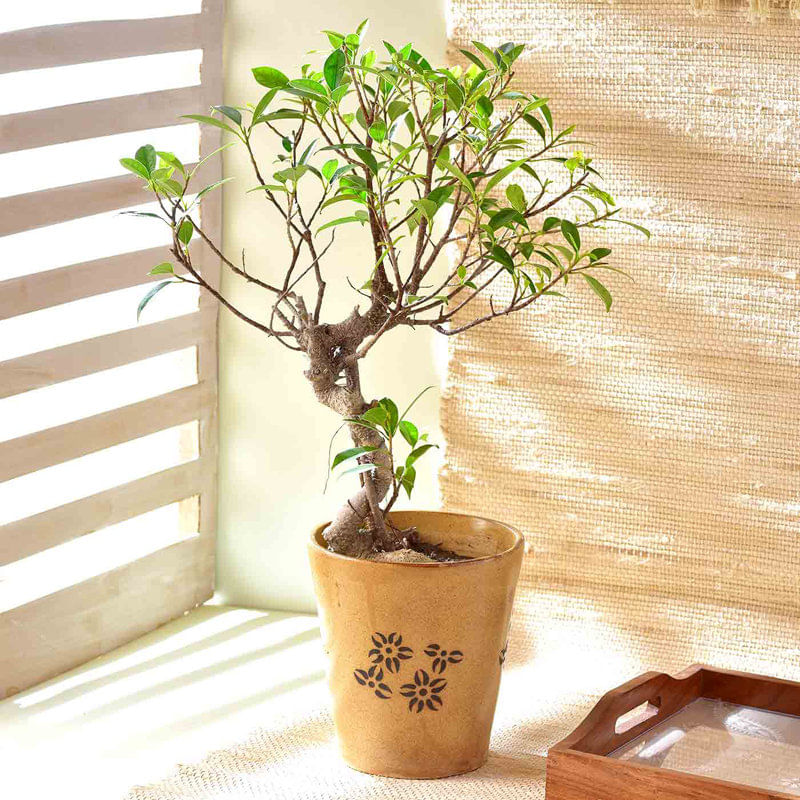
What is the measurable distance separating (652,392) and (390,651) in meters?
0.50

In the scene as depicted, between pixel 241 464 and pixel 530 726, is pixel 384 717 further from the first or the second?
pixel 241 464

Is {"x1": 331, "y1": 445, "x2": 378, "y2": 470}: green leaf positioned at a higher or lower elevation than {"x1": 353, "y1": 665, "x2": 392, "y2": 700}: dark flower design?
higher

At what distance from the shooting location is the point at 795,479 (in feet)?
4.60

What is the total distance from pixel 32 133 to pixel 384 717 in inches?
29.9

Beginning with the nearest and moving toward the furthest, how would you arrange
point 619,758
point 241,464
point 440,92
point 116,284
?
point 619,758 < point 440,92 < point 116,284 < point 241,464

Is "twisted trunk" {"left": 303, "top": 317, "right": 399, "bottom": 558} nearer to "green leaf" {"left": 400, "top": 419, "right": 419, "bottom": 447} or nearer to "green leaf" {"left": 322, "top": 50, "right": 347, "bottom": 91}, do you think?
"green leaf" {"left": 400, "top": 419, "right": 419, "bottom": 447}

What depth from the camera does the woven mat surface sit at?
1.37m

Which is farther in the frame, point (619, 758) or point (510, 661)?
point (510, 661)

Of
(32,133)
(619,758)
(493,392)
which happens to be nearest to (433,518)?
(493,392)

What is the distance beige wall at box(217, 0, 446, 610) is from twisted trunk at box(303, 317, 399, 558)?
33 centimetres

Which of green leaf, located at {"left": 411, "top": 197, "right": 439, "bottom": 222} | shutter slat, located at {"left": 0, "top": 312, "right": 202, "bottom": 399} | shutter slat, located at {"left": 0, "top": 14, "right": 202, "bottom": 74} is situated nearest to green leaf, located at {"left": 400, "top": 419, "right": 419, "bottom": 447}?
green leaf, located at {"left": 411, "top": 197, "right": 439, "bottom": 222}

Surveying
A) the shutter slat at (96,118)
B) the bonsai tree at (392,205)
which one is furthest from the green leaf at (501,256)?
the shutter slat at (96,118)

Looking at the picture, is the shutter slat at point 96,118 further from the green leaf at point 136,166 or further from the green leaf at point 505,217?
the green leaf at point 505,217

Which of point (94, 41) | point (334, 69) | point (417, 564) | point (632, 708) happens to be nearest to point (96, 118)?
point (94, 41)
